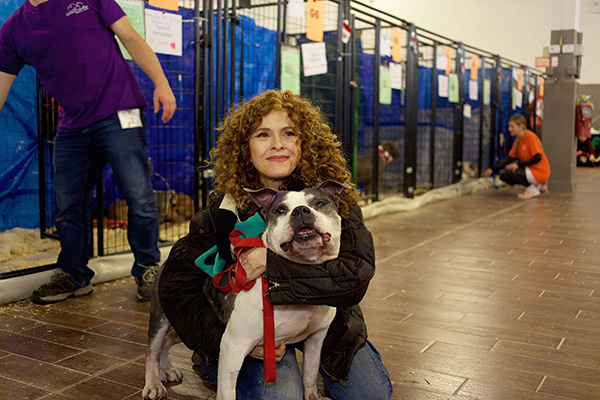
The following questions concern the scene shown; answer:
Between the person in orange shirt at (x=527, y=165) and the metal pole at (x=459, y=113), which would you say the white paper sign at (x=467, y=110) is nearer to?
the metal pole at (x=459, y=113)

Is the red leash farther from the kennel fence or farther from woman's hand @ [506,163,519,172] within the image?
woman's hand @ [506,163,519,172]

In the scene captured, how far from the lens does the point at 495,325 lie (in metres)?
2.97

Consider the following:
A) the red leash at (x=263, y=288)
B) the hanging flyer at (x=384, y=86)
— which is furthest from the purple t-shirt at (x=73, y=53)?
the hanging flyer at (x=384, y=86)

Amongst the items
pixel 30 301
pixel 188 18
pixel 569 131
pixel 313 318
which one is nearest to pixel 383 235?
pixel 188 18

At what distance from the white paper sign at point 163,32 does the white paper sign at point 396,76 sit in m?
3.33

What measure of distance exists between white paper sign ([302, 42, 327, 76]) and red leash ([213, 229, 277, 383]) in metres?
3.75

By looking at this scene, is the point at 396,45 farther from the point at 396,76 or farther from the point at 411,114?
the point at 411,114

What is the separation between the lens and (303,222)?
1.62 m

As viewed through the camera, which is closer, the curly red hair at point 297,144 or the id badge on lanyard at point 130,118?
the curly red hair at point 297,144

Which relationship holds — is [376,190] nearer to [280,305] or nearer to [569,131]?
[569,131]

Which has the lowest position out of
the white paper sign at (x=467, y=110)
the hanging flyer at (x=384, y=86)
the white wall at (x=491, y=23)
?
the white paper sign at (x=467, y=110)

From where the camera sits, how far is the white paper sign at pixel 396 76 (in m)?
6.79

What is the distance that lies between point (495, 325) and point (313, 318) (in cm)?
145

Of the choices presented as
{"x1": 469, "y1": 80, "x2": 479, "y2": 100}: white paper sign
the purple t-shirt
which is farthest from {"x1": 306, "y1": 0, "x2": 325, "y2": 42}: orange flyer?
{"x1": 469, "y1": 80, "x2": 479, "y2": 100}: white paper sign
